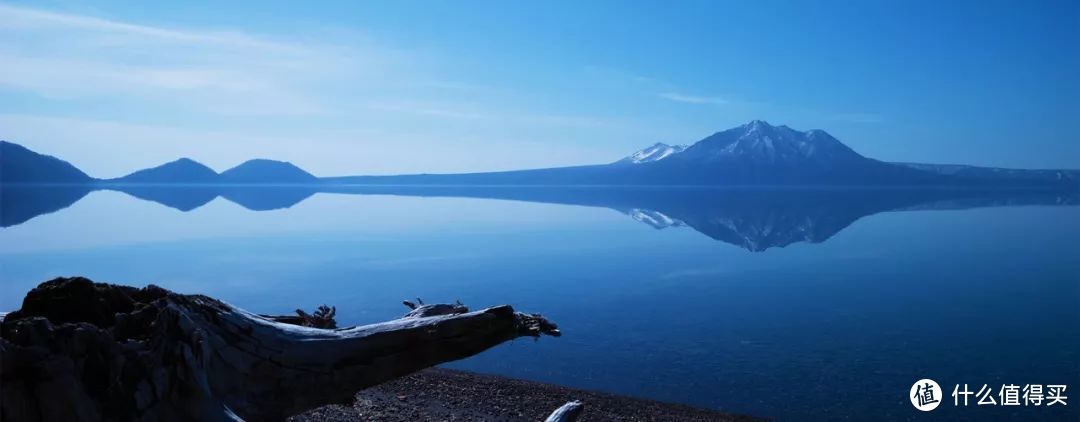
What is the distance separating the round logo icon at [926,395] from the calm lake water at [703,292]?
163mm

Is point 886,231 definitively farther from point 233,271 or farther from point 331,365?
point 331,365

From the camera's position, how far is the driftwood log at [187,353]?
11.3ft

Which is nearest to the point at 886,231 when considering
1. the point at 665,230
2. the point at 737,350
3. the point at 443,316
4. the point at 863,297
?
the point at 665,230

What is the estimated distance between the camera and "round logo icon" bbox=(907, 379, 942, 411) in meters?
11.7

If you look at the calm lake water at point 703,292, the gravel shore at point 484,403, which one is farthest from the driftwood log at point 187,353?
the calm lake water at point 703,292

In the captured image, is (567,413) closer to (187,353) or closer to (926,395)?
(187,353)

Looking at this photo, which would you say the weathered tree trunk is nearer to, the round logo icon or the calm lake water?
the calm lake water

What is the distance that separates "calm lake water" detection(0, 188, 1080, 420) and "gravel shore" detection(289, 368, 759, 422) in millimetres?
911

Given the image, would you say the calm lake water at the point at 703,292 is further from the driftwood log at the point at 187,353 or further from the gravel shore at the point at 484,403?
the driftwood log at the point at 187,353

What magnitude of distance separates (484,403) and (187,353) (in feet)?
24.9

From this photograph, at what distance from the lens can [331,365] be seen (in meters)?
4.55

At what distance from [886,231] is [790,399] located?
43.2 meters

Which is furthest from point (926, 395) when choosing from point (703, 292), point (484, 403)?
point (703, 292)

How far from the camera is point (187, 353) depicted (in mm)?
3834
